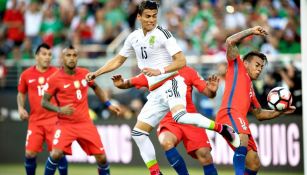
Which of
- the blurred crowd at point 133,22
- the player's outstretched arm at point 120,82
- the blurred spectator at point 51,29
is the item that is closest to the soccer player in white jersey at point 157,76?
the player's outstretched arm at point 120,82

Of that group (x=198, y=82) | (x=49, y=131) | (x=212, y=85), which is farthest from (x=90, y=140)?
(x=212, y=85)

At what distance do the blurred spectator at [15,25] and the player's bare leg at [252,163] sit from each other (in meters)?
11.6

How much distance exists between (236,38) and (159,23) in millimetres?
9865

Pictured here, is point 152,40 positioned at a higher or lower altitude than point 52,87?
higher

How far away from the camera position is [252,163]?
41.7 feet

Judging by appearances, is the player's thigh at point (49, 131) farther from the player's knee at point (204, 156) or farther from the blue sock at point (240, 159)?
the blue sock at point (240, 159)

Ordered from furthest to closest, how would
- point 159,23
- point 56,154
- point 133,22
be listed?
point 133,22, point 159,23, point 56,154

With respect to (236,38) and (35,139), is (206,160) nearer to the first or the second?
(236,38)

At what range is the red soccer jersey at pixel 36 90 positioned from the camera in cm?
1527

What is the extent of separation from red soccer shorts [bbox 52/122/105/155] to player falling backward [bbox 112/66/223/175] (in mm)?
1333

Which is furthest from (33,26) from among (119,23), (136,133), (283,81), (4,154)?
(136,133)

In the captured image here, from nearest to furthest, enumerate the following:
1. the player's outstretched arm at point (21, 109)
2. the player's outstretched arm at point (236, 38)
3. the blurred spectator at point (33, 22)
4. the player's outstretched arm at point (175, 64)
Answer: the player's outstretched arm at point (236, 38)
the player's outstretched arm at point (175, 64)
the player's outstretched arm at point (21, 109)
the blurred spectator at point (33, 22)

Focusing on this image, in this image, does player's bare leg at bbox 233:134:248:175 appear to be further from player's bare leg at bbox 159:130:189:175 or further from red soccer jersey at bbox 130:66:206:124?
red soccer jersey at bbox 130:66:206:124

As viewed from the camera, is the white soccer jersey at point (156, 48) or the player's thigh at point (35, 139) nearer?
the white soccer jersey at point (156, 48)
